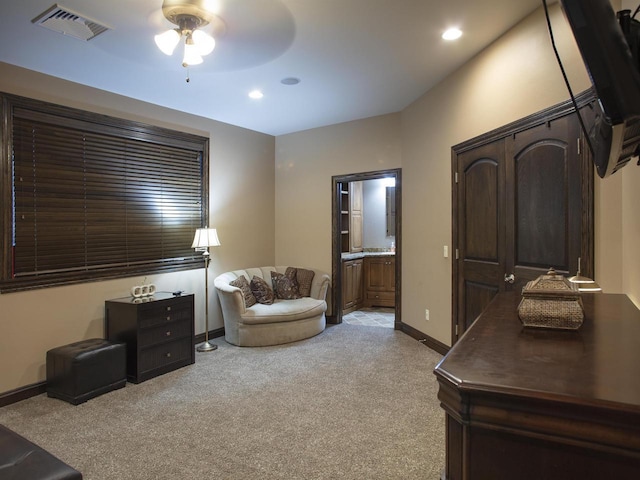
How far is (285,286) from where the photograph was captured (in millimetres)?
5531

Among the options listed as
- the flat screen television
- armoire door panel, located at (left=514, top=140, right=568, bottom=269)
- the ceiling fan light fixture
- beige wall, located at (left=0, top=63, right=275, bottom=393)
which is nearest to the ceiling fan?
the ceiling fan light fixture

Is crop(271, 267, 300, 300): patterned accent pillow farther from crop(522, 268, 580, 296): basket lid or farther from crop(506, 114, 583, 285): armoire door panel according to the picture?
crop(522, 268, 580, 296): basket lid

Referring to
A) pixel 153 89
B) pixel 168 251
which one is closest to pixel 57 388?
pixel 168 251

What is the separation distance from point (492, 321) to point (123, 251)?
157 inches

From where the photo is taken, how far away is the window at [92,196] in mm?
3455

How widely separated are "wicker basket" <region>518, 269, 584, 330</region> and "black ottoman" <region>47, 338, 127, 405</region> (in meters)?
3.43

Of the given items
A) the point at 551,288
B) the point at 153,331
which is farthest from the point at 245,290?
the point at 551,288

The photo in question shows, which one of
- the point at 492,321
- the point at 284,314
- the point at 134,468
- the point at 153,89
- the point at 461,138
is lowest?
the point at 134,468

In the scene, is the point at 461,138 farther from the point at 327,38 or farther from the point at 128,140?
the point at 128,140

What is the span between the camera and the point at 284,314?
4.84 meters

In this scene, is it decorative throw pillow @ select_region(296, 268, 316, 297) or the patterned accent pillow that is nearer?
the patterned accent pillow

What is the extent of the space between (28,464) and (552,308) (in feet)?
6.72

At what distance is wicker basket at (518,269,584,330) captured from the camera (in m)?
→ 1.20

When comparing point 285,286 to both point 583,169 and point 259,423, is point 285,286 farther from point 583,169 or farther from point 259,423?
point 583,169
